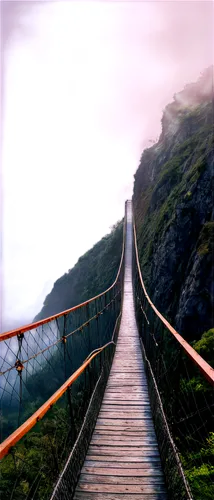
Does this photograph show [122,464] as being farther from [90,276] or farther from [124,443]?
[90,276]

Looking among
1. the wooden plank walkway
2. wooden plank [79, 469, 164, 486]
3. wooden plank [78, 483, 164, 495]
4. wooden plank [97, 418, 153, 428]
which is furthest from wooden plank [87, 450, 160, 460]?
wooden plank [97, 418, 153, 428]

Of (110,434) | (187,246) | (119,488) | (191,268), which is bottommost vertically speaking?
(110,434)

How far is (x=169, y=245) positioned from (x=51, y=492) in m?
12.9

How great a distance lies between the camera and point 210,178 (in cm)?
1270

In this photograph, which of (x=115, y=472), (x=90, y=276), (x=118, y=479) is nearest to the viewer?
(x=118, y=479)

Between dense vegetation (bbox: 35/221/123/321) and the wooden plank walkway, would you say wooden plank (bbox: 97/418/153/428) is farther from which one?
dense vegetation (bbox: 35/221/123/321)

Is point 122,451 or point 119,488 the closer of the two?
point 119,488

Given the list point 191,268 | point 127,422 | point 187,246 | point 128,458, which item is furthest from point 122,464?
point 187,246

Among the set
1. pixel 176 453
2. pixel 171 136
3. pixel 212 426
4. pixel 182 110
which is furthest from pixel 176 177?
pixel 176 453

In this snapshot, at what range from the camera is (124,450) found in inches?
144

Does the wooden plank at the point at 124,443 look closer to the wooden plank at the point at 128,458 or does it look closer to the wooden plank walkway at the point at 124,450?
the wooden plank walkway at the point at 124,450

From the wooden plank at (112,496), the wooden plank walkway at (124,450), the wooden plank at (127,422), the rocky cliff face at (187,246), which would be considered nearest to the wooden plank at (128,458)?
the wooden plank walkway at (124,450)

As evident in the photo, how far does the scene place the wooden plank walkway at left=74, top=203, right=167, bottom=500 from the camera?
9.68ft

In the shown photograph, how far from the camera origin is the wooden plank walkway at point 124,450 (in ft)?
9.68
